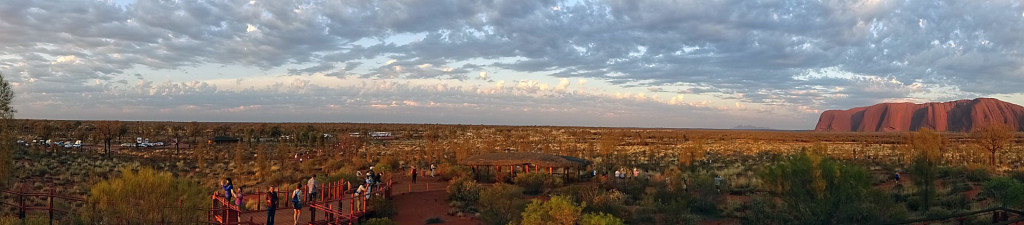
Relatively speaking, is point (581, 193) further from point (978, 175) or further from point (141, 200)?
point (978, 175)

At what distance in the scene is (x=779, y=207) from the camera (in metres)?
17.6

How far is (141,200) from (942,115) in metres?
210

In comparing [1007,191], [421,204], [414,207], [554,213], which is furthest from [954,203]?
[414,207]

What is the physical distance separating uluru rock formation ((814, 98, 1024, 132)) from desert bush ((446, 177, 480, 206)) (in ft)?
555

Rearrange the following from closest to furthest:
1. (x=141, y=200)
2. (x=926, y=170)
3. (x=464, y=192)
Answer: (x=141, y=200) → (x=926, y=170) → (x=464, y=192)

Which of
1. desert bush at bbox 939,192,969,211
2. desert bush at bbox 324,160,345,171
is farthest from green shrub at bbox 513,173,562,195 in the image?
desert bush at bbox 939,192,969,211

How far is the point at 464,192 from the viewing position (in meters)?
21.7

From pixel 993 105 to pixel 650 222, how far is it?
19820cm

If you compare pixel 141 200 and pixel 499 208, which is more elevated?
pixel 141 200

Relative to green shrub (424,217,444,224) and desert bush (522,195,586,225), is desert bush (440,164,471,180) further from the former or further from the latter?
desert bush (522,195,586,225)

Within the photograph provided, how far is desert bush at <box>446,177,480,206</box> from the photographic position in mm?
21406

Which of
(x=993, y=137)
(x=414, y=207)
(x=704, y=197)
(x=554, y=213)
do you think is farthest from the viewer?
(x=993, y=137)

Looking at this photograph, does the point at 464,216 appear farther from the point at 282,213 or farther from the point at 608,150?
the point at 608,150

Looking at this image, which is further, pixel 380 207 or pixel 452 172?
pixel 452 172
